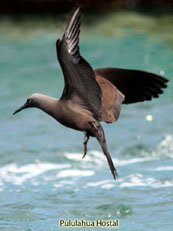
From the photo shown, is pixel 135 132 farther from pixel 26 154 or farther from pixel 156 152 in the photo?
pixel 26 154

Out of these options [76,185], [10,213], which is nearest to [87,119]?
[10,213]

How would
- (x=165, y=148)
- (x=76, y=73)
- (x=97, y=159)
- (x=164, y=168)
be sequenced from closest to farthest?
(x=76, y=73), (x=164, y=168), (x=97, y=159), (x=165, y=148)

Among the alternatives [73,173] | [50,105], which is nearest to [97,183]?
[73,173]

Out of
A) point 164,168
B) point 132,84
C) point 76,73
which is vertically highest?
point 76,73

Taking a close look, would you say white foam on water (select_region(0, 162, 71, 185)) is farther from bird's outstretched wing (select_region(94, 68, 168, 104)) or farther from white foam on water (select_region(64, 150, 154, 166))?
bird's outstretched wing (select_region(94, 68, 168, 104))

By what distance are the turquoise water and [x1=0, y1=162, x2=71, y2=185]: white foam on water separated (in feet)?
0.07

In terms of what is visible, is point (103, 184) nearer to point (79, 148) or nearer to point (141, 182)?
point (141, 182)

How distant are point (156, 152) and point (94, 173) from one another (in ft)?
5.20

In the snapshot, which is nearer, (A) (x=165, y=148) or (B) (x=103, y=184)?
(B) (x=103, y=184)

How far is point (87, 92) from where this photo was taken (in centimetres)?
673

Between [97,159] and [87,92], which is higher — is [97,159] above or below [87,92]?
below

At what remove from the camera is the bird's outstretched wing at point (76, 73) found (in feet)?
20.1

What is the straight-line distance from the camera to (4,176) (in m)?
12.6

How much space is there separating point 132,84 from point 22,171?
5.77m
